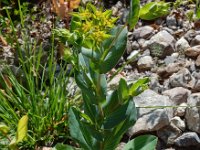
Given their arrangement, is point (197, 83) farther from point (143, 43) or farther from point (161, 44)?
point (143, 43)

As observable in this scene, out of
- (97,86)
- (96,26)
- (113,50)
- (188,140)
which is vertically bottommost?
(188,140)

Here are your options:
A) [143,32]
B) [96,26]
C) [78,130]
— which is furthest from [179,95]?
[96,26]

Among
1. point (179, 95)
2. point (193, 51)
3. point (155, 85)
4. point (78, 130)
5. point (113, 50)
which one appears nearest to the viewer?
point (113, 50)

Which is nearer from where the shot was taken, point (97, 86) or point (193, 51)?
point (97, 86)

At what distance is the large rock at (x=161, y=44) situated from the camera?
7.98 feet

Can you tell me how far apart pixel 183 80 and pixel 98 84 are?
0.95 metres

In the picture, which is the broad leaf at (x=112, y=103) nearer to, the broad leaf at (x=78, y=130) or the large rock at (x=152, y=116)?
the broad leaf at (x=78, y=130)

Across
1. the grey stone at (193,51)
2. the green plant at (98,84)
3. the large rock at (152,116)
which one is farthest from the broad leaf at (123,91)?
the grey stone at (193,51)

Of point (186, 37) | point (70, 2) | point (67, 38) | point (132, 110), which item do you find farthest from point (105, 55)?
point (186, 37)

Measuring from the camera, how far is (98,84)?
1.33 metres

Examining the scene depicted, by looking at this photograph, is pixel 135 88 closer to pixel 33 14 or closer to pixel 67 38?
pixel 67 38

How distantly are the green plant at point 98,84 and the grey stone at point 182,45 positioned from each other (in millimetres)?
979

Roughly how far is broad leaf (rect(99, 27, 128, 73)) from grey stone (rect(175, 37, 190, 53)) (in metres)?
1.14

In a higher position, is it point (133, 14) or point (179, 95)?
point (133, 14)
